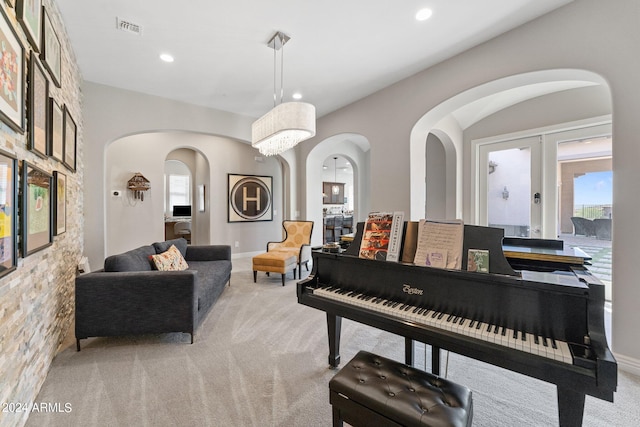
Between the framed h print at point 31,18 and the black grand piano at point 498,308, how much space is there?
2315 millimetres

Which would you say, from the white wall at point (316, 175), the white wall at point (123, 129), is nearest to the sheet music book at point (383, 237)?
the white wall at point (316, 175)

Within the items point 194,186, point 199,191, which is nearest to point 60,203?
point 199,191

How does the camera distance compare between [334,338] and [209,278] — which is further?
[209,278]

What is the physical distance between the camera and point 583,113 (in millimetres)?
3662

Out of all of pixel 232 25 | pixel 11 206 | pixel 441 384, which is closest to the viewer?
pixel 441 384

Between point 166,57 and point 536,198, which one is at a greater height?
point 166,57

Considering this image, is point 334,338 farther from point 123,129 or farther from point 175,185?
point 175,185

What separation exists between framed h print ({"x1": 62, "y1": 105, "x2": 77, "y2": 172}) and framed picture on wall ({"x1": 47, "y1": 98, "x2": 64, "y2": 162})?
0.12m

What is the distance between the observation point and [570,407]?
1171mm

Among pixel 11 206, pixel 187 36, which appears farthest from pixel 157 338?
pixel 187 36

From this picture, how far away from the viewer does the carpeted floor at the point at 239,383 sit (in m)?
1.67

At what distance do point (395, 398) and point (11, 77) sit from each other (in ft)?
8.15

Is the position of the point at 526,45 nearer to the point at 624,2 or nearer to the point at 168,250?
the point at 624,2

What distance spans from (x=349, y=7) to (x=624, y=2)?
2097 millimetres
